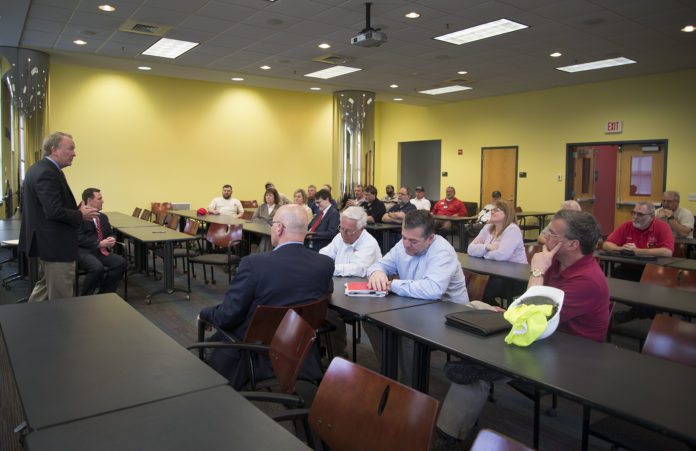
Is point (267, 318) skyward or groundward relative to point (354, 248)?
groundward

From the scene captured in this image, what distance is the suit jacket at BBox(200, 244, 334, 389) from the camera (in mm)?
2645

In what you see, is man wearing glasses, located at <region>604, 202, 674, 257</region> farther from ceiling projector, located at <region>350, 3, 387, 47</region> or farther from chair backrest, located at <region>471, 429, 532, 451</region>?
chair backrest, located at <region>471, 429, 532, 451</region>

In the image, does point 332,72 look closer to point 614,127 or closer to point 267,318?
point 614,127

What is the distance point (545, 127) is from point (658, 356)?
34.6 feet

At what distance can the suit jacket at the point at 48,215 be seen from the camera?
12.8 ft

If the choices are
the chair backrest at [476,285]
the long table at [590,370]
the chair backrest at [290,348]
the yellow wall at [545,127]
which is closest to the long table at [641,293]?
the chair backrest at [476,285]

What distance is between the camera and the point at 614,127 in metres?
10.6

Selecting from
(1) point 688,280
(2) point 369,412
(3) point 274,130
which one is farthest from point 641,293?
(3) point 274,130

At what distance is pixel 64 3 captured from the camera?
247 inches

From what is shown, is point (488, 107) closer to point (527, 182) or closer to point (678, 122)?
point (527, 182)

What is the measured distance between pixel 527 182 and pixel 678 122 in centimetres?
340

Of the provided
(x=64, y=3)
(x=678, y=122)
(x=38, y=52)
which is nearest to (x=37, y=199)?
(x=64, y=3)

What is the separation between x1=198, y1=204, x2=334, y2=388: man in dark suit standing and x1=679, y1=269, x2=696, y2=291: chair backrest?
2.79m

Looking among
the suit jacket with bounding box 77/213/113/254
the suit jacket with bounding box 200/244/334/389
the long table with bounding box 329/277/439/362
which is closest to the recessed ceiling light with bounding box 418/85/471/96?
the suit jacket with bounding box 77/213/113/254
